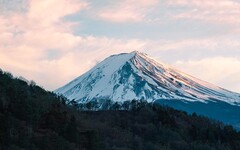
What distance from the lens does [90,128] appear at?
9194 centimetres

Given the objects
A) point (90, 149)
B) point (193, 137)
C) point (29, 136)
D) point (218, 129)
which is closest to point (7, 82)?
point (90, 149)

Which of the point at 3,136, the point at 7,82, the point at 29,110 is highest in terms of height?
the point at 7,82

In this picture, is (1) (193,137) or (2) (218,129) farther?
(2) (218,129)

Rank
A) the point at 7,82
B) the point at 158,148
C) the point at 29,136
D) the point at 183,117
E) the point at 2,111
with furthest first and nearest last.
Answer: the point at 183,117, the point at 158,148, the point at 7,82, the point at 2,111, the point at 29,136

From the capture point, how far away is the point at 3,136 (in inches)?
2128

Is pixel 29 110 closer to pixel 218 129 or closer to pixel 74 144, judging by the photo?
pixel 74 144

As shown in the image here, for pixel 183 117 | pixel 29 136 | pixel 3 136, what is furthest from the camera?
pixel 183 117

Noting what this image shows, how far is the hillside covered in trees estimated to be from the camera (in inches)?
2410

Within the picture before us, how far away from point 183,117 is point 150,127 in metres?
21.5

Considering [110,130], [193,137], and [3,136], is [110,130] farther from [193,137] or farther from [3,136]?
[3,136]

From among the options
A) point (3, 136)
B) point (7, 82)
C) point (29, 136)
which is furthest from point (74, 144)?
point (7, 82)

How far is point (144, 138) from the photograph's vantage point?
100312mm

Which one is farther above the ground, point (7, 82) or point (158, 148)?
point (7, 82)

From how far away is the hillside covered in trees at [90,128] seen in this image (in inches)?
2410
